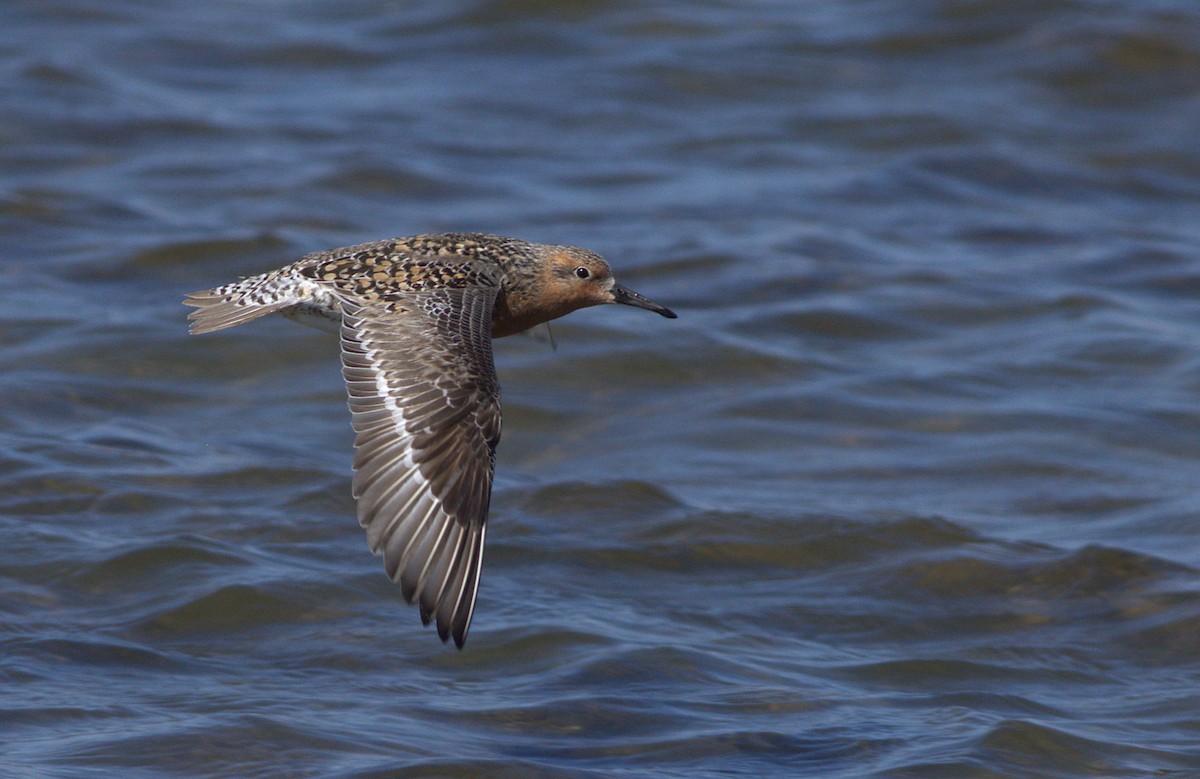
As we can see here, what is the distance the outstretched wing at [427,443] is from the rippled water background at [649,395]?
0.83 m

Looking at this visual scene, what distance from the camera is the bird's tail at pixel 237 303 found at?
21.4 ft

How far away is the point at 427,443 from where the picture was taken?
5.77 meters

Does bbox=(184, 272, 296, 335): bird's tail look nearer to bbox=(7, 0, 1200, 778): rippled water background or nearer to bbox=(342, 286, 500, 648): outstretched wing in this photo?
bbox=(342, 286, 500, 648): outstretched wing

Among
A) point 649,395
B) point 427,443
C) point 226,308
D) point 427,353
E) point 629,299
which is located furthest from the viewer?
point 649,395

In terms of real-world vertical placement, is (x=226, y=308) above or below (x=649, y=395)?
above

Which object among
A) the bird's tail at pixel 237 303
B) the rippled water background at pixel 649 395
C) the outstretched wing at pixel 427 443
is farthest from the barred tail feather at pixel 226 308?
the rippled water background at pixel 649 395

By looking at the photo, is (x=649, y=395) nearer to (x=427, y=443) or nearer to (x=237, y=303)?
(x=237, y=303)

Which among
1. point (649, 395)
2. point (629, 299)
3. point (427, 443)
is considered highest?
point (629, 299)

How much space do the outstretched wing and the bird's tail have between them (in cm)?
45

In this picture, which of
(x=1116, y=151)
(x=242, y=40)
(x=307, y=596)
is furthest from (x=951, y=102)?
(x=307, y=596)

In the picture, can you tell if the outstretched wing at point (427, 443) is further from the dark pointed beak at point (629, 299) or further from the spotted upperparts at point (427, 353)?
the dark pointed beak at point (629, 299)

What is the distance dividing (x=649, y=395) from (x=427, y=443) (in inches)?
161

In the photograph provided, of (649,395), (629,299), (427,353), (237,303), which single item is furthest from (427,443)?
(649,395)

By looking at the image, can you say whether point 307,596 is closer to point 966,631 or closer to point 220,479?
point 220,479
